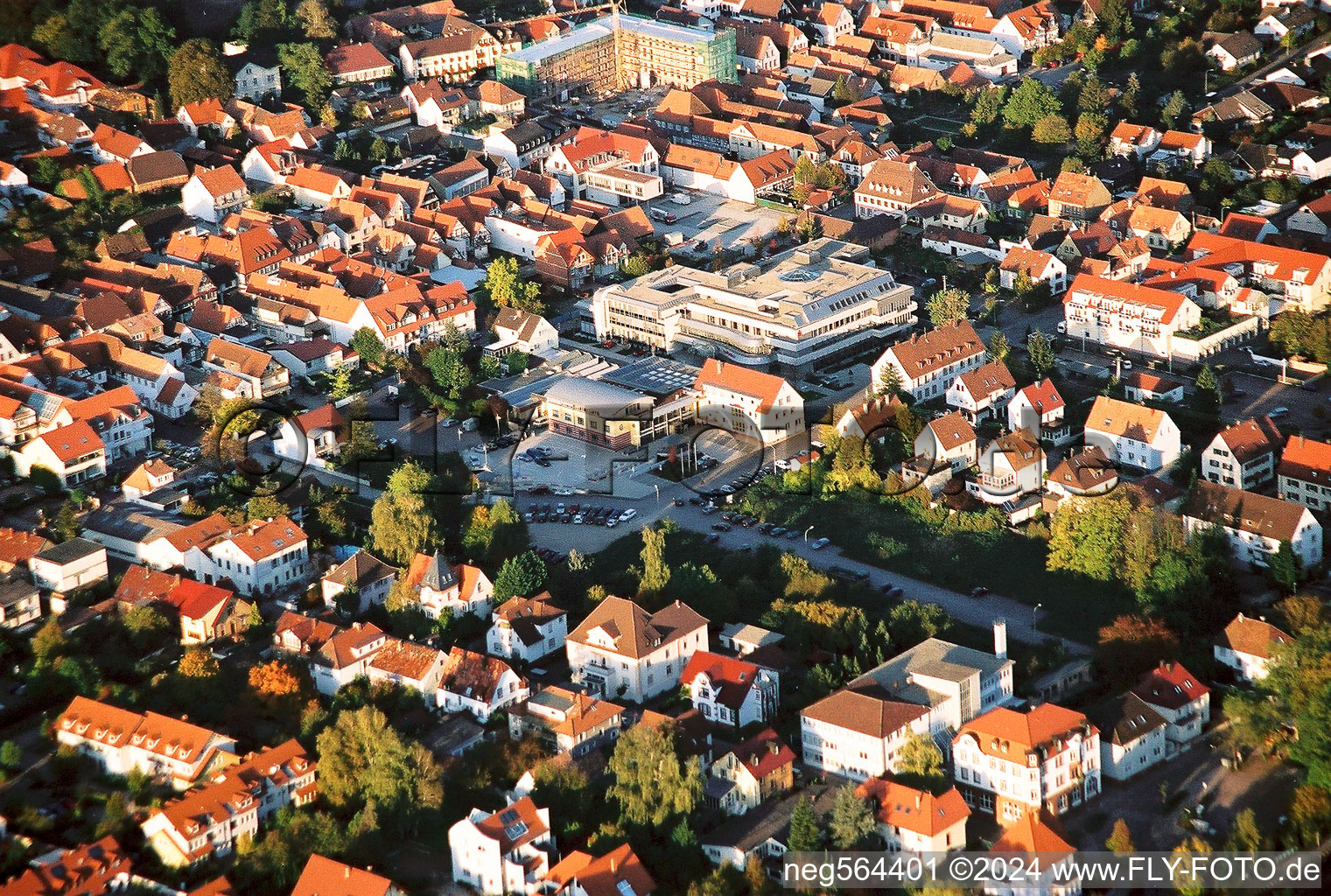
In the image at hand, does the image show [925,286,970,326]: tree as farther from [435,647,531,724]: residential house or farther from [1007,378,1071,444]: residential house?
[435,647,531,724]: residential house

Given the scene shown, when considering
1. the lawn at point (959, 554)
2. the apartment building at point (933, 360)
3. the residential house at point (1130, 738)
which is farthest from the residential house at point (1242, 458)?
the residential house at point (1130, 738)

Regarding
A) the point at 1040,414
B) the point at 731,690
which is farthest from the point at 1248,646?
the point at 1040,414

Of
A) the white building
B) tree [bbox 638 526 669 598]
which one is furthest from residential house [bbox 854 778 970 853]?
the white building

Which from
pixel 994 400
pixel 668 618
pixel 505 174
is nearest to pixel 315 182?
pixel 505 174

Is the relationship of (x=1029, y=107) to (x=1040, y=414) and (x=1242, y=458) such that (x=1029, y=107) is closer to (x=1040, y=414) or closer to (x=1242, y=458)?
(x=1040, y=414)

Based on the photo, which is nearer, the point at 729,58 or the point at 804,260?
the point at 804,260

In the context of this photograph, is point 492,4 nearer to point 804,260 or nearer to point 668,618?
point 804,260

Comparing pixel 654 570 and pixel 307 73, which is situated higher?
pixel 307 73
